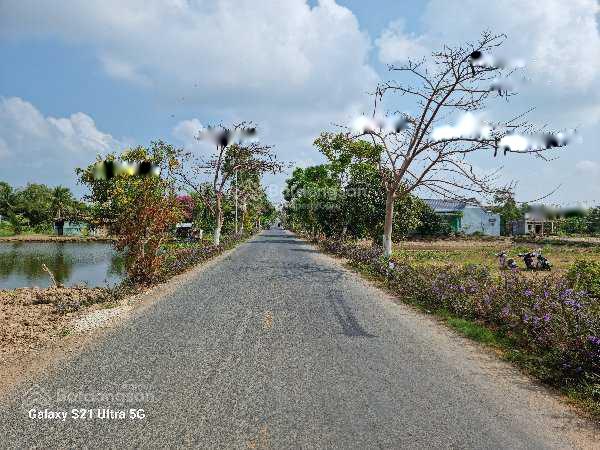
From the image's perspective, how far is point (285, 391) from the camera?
5.41 meters

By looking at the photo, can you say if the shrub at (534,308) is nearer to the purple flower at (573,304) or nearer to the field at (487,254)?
the purple flower at (573,304)

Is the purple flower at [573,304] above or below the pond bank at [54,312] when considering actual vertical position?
above

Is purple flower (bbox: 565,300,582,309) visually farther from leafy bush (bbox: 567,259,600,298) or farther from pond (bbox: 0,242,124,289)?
pond (bbox: 0,242,124,289)

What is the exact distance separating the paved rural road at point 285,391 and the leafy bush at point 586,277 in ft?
17.3

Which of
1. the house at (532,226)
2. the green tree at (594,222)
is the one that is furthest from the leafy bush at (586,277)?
the green tree at (594,222)

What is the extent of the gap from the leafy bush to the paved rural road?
529 cm

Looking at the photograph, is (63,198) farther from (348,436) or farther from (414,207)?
(348,436)

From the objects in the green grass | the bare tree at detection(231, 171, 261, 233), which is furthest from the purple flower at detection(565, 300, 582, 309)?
the bare tree at detection(231, 171, 261, 233)

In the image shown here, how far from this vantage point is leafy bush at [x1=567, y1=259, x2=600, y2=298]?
1207 centimetres

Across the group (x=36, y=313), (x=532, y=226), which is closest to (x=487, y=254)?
(x=36, y=313)

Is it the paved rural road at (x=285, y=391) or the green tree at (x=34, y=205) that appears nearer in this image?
the paved rural road at (x=285, y=391)

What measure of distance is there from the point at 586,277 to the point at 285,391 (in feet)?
35.7

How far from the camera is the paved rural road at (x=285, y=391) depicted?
4375mm

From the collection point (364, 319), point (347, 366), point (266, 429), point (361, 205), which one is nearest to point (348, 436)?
point (266, 429)
